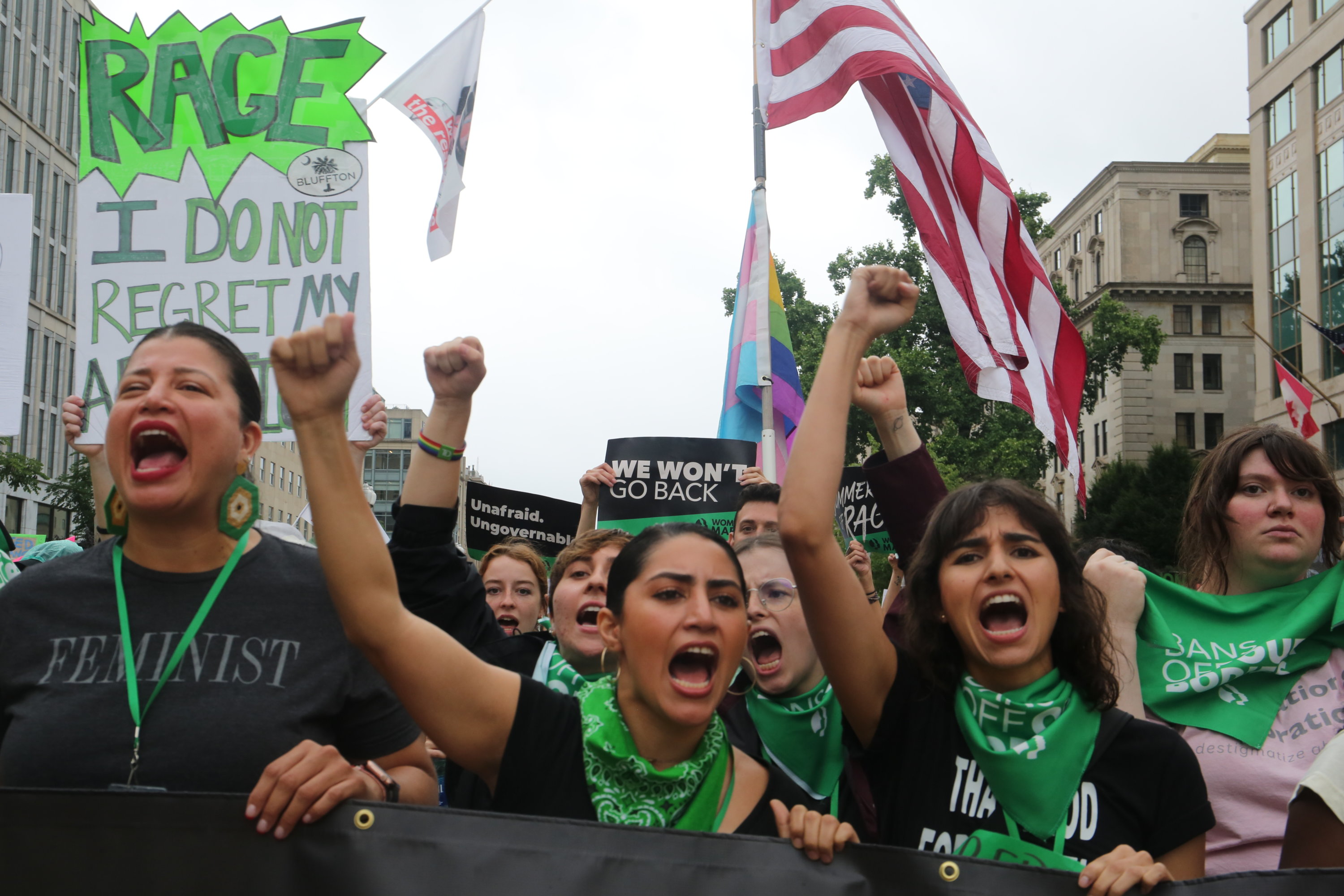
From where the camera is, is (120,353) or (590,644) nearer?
(590,644)

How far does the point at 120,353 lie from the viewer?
4527 mm

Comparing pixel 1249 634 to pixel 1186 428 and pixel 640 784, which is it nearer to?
pixel 640 784

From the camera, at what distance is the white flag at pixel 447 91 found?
21.9 feet

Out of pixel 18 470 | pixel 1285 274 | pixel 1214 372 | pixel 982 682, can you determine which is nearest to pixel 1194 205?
pixel 1214 372

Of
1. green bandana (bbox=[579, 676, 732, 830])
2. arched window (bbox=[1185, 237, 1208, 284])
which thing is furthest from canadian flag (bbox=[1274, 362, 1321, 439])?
arched window (bbox=[1185, 237, 1208, 284])

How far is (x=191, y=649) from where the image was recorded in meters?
2.04

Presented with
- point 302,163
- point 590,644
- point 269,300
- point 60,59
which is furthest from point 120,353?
point 60,59

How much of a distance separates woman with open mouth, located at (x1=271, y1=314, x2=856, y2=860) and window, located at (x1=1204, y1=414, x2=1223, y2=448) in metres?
54.2

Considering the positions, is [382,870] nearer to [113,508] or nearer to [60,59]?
[113,508]

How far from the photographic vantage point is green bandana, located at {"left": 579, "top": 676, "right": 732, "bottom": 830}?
2174 mm

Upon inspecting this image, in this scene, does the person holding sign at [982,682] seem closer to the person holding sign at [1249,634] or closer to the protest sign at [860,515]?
the person holding sign at [1249,634]

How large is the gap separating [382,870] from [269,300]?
3.43m

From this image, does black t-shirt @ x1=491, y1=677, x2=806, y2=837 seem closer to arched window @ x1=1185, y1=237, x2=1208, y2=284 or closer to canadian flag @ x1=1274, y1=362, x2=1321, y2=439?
canadian flag @ x1=1274, y1=362, x2=1321, y2=439

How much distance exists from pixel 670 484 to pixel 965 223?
Answer: 1.92 meters
